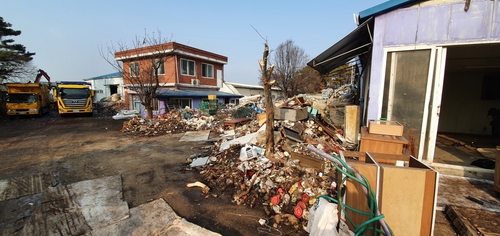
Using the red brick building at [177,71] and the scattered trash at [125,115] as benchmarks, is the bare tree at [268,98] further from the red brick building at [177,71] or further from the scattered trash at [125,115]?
the scattered trash at [125,115]

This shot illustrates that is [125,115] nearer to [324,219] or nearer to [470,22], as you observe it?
[324,219]

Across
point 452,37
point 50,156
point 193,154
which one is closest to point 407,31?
point 452,37

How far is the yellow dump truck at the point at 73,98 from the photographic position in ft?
48.2

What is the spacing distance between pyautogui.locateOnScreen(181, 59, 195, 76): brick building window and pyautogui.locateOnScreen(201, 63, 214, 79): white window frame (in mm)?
1335

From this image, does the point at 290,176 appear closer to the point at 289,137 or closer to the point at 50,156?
the point at 289,137

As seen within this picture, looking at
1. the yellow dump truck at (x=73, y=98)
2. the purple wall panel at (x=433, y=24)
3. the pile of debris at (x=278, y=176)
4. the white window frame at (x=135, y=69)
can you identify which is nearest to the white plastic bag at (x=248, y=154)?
the pile of debris at (x=278, y=176)

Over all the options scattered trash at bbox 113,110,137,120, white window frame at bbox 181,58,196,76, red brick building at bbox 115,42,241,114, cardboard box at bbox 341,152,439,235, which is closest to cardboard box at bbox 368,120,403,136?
cardboard box at bbox 341,152,439,235

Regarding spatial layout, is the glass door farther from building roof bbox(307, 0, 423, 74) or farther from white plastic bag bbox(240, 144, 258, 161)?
white plastic bag bbox(240, 144, 258, 161)

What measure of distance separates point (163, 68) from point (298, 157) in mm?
16431

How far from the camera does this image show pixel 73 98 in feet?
49.1

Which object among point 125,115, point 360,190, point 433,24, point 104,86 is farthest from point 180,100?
point 104,86

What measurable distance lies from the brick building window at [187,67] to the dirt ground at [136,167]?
9.79 meters

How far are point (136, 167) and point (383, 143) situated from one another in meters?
5.51

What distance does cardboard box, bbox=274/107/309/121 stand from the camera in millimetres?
6861
